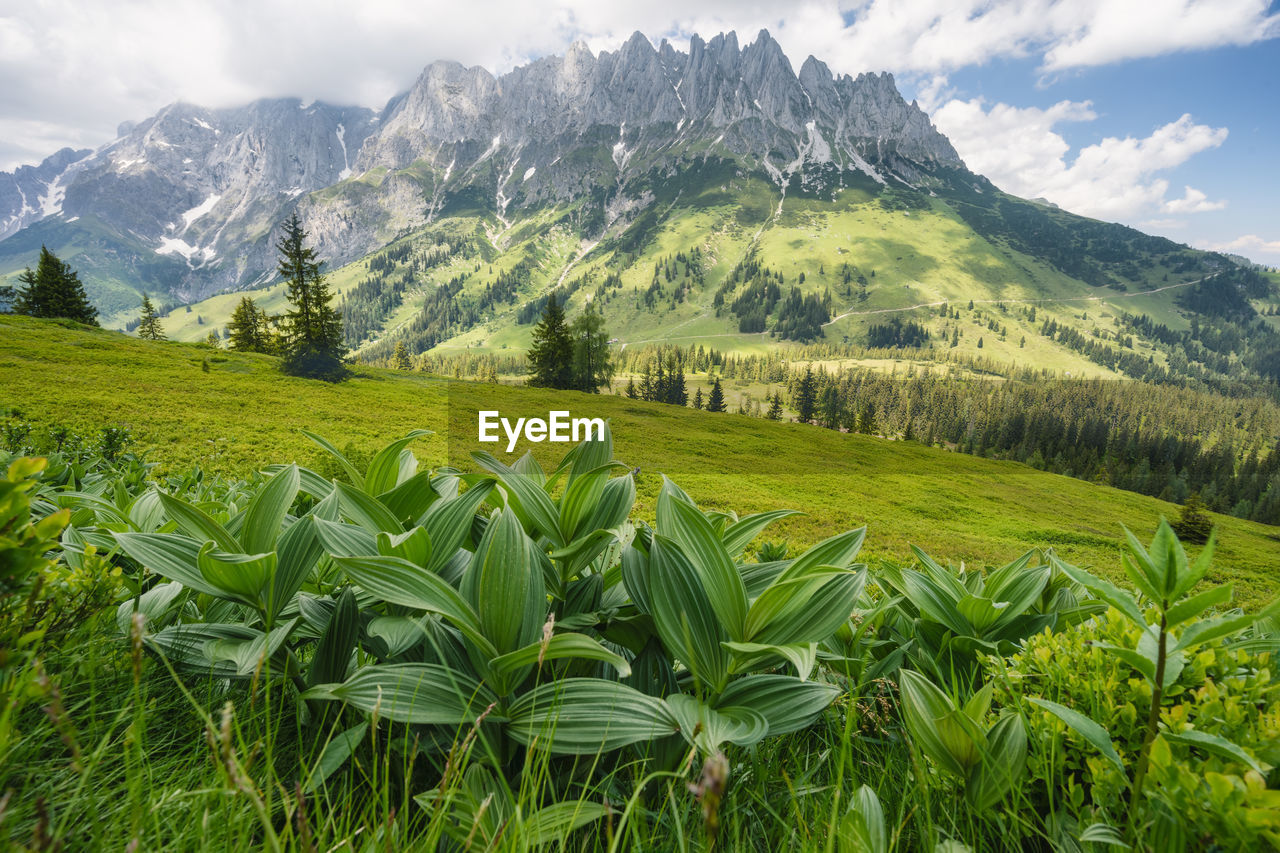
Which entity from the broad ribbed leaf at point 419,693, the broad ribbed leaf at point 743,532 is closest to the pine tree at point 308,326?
the broad ribbed leaf at point 743,532

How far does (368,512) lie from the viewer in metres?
1.50

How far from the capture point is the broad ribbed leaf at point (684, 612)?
1.21 metres

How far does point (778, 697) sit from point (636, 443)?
3477 centimetres

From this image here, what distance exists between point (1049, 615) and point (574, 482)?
65.0 inches

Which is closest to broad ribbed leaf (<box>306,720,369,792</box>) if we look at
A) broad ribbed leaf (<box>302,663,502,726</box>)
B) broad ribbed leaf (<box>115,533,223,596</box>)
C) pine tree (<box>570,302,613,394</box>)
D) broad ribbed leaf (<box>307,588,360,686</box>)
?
broad ribbed leaf (<box>302,663,502,726</box>)

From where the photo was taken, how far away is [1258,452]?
11906 cm

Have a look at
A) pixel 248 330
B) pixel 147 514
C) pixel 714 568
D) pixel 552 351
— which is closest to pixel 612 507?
pixel 714 568

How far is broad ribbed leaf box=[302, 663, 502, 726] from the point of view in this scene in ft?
3.38

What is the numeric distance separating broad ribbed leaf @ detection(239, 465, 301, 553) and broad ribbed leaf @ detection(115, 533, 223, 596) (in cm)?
11

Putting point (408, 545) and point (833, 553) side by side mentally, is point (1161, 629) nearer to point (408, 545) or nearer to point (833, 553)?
point (833, 553)

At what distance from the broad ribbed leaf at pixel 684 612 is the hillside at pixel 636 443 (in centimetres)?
1759

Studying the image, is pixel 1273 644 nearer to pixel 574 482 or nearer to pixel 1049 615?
pixel 1049 615

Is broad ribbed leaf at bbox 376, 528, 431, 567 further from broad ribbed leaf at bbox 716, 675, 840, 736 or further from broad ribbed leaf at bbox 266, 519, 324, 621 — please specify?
broad ribbed leaf at bbox 716, 675, 840, 736

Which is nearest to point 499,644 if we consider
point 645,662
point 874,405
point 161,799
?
point 645,662
